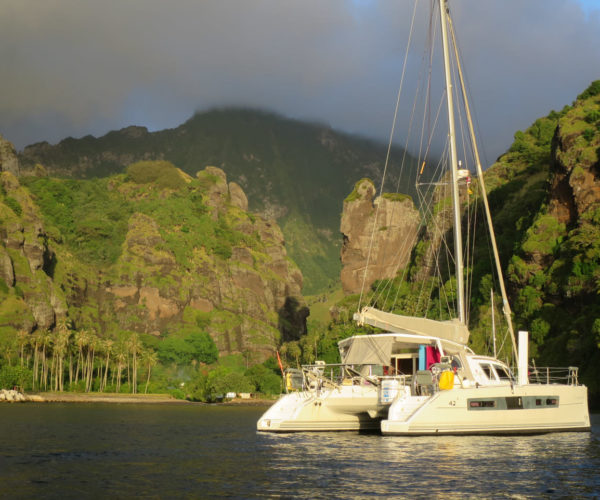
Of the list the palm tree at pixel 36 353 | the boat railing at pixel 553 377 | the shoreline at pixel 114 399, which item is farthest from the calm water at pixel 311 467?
the palm tree at pixel 36 353

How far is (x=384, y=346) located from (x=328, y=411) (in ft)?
15.5

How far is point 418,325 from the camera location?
131 feet

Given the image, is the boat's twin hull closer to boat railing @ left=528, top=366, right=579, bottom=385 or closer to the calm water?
the calm water

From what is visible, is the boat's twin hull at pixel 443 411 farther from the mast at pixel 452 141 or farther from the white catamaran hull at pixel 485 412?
the mast at pixel 452 141

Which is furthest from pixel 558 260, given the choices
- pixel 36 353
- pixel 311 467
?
pixel 36 353

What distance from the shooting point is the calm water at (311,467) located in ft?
72.5

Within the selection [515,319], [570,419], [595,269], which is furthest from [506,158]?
[570,419]

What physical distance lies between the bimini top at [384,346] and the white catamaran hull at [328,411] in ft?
5.98

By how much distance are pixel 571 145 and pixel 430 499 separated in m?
88.5

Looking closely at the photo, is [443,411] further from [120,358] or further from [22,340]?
[120,358]

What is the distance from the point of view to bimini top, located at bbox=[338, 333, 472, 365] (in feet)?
125

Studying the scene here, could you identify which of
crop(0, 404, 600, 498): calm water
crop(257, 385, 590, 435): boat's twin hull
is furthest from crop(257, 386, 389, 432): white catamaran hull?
crop(0, 404, 600, 498): calm water

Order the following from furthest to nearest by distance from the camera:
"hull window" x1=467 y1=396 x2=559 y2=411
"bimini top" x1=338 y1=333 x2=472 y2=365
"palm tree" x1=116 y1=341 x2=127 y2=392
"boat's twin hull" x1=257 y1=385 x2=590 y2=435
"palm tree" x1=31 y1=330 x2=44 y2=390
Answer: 1. "palm tree" x1=116 y1=341 x2=127 y2=392
2. "palm tree" x1=31 y1=330 x2=44 y2=390
3. "bimini top" x1=338 y1=333 x2=472 y2=365
4. "hull window" x1=467 y1=396 x2=559 y2=411
5. "boat's twin hull" x1=257 y1=385 x2=590 y2=435

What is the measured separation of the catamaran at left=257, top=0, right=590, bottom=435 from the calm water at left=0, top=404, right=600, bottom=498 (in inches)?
36.8
